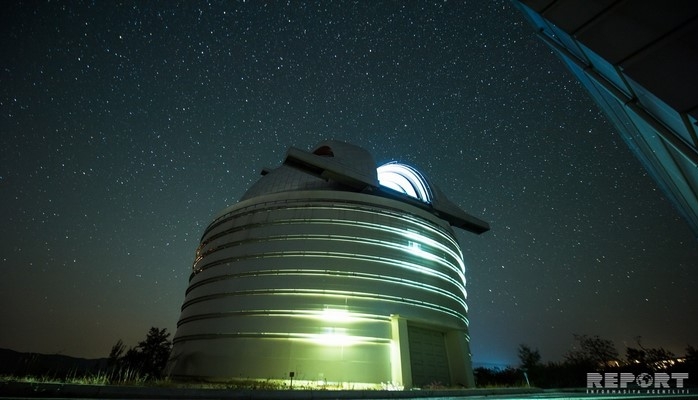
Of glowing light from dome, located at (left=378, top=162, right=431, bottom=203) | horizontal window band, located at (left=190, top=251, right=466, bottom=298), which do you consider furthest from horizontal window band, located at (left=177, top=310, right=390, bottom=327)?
glowing light from dome, located at (left=378, top=162, right=431, bottom=203)

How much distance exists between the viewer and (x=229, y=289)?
17578 mm

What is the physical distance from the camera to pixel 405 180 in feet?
86.5

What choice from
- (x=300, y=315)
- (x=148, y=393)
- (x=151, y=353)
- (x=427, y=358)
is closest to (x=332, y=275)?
(x=300, y=315)

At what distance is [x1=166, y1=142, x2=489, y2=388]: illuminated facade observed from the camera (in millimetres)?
15070

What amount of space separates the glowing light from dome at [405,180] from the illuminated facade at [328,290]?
243cm

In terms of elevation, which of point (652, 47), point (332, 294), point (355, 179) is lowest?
point (652, 47)

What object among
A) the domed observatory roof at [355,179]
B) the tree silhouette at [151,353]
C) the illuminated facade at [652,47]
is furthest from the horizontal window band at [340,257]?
the tree silhouette at [151,353]

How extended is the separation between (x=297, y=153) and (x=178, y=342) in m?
13.7

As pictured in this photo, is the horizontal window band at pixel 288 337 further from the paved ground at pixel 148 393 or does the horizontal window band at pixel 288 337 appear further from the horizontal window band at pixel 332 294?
the paved ground at pixel 148 393

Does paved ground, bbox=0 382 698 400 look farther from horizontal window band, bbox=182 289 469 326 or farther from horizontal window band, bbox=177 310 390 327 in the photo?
horizontal window band, bbox=182 289 469 326

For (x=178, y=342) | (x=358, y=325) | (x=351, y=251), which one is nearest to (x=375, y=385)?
(x=358, y=325)

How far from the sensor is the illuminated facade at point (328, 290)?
49.4ft

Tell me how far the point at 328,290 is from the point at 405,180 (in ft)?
44.1

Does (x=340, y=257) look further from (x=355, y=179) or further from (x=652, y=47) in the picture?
(x=652, y=47)
